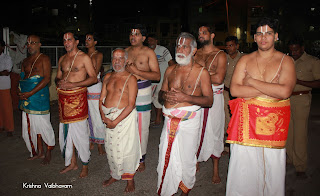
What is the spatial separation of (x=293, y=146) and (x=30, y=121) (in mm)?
4794

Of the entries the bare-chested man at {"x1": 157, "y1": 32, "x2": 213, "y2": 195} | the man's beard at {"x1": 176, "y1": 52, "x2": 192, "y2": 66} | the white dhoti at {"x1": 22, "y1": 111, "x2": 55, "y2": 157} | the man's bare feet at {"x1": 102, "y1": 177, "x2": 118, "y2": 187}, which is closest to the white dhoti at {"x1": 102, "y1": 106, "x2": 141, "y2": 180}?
the man's bare feet at {"x1": 102, "y1": 177, "x2": 118, "y2": 187}

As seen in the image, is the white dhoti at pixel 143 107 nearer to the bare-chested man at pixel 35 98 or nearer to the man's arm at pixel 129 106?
Answer: the man's arm at pixel 129 106

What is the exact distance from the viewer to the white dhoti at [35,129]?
16.9 ft

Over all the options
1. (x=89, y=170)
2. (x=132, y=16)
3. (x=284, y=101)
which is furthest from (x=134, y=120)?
(x=132, y=16)

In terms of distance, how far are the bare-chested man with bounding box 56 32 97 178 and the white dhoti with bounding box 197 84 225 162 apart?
1.95 metres

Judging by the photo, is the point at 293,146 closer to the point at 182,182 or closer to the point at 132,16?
the point at 182,182

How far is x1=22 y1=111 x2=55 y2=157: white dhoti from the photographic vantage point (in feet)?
16.9

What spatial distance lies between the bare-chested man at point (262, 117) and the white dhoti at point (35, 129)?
3496mm

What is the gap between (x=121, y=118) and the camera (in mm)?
3885

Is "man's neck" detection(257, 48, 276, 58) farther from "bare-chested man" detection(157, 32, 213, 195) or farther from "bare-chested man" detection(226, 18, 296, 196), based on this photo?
"bare-chested man" detection(157, 32, 213, 195)

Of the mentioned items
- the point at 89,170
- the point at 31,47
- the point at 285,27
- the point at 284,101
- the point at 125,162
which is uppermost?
the point at 285,27

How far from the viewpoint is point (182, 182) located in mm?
3738

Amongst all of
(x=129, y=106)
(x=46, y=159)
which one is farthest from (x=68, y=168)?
(x=129, y=106)

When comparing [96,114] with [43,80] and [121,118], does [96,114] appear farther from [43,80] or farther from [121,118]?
[121,118]
